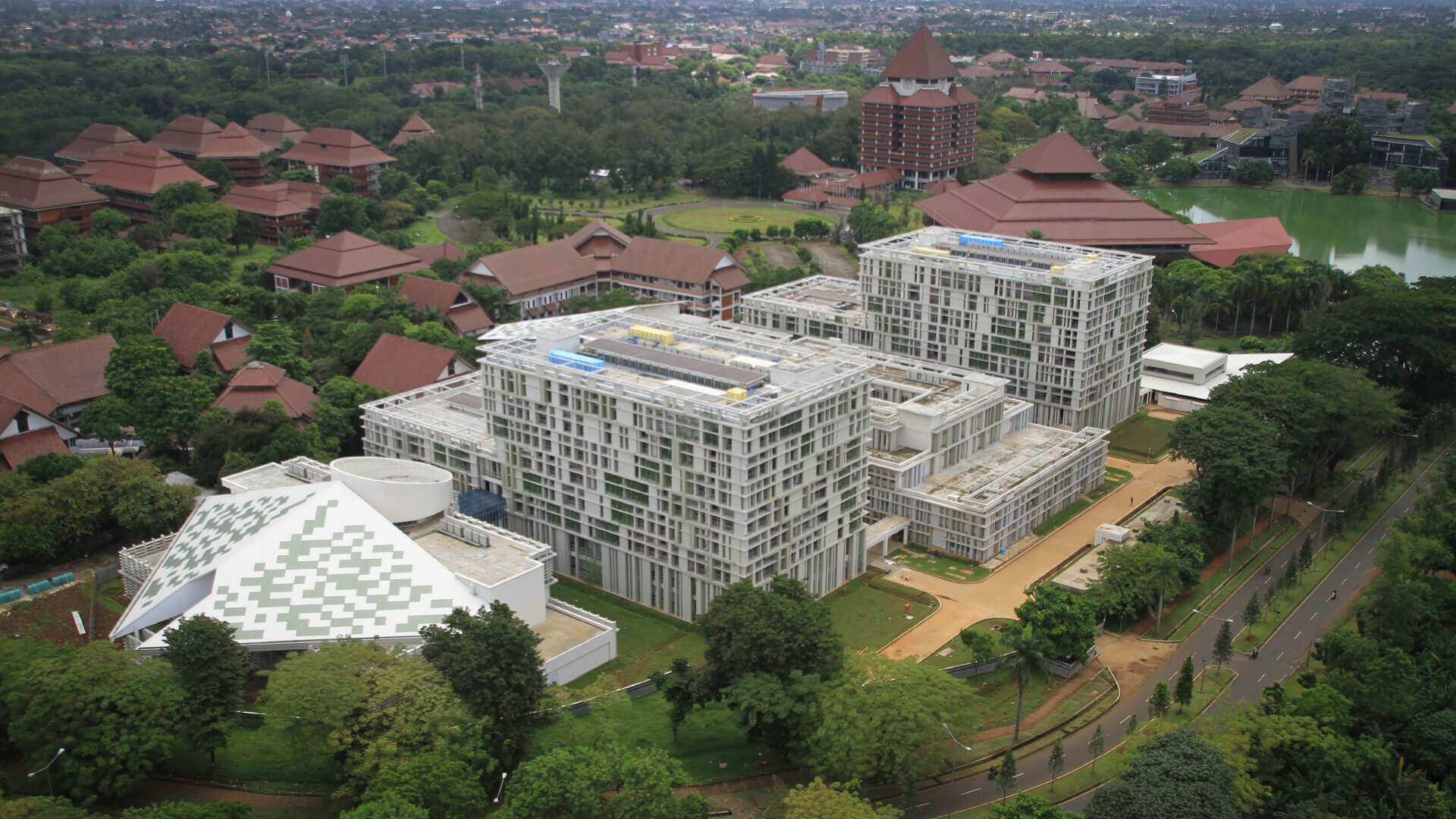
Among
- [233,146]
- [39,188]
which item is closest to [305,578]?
[39,188]

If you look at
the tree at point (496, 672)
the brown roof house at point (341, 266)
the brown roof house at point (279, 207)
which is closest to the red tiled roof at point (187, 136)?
the brown roof house at point (279, 207)

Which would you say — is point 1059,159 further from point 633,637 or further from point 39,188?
point 39,188

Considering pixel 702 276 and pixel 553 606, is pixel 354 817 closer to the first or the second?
pixel 553 606

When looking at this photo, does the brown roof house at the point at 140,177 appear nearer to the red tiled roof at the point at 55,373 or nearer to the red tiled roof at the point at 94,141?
the red tiled roof at the point at 94,141

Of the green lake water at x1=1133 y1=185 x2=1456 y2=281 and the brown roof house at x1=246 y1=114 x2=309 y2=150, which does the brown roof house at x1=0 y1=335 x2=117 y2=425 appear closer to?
the brown roof house at x1=246 y1=114 x2=309 y2=150

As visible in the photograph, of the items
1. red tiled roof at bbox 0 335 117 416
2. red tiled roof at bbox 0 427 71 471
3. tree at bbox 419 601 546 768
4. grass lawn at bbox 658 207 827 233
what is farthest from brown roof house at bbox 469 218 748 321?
tree at bbox 419 601 546 768

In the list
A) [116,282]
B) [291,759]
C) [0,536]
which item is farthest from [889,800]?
[116,282]

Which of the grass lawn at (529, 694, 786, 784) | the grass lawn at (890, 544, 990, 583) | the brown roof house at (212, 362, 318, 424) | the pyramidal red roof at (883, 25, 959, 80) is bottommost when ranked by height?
the grass lawn at (890, 544, 990, 583)
